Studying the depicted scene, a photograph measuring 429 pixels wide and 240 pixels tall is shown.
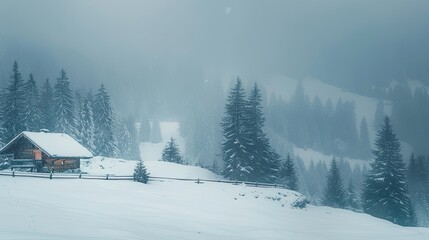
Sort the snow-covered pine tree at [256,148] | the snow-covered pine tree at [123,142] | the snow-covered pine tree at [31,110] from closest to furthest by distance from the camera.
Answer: the snow-covered pine tree at [256,148] → the snow-covered pine tree at [31,110] → the snow-covered pine tree at [123,142]

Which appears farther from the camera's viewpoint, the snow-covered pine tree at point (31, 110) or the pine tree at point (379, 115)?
the pine tree at point (379, 115)

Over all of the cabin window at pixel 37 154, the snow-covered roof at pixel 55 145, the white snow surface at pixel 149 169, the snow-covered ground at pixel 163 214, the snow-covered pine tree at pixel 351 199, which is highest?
the snow-covered roof at pixel 55 145

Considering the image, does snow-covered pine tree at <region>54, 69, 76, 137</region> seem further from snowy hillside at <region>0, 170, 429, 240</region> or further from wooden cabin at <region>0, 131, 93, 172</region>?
snowy hillside at <region>0, 170, 429, 240</region>

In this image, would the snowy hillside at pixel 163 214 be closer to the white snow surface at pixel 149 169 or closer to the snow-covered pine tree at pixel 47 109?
the white snow surface at pixel 149 169

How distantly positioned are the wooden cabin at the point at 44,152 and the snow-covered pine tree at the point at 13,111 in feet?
31.4

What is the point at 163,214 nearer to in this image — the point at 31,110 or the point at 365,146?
the point at 31,110

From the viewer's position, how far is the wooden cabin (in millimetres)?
42906

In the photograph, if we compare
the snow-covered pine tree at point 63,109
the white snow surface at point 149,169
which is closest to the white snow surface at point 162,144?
the snow-covered pine tree at point 63,109

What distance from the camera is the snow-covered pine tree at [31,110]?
56.3m

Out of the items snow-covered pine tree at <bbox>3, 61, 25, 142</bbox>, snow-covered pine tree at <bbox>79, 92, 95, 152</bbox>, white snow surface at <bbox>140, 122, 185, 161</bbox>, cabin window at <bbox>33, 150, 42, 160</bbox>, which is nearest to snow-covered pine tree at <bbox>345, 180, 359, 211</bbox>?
snow-covered pine tree at <bbox>79, 92, 95, 152</bbox>

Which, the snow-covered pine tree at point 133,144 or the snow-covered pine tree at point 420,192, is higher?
the snow-covered pine tree at point 133,144

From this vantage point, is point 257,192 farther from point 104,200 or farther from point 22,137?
point 22,137

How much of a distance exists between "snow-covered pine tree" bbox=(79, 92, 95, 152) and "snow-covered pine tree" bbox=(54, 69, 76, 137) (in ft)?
8.44

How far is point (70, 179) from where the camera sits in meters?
35.2
